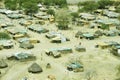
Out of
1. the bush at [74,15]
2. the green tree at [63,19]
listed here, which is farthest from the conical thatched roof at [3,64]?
the bush at [74,15]

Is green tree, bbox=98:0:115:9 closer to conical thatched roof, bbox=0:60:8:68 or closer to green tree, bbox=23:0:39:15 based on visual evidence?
green tree, bbox=23:0:39:15

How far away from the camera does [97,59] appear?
3428 cm

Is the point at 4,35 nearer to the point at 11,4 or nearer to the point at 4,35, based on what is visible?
the point at 4,35

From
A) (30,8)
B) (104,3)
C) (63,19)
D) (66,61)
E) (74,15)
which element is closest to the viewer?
(66,61)

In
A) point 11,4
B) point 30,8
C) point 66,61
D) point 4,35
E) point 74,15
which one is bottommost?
point 66,61

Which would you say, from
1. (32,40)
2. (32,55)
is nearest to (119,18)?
(32,40)

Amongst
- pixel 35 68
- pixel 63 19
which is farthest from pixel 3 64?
pixel 63 19

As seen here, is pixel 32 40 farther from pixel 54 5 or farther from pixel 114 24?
pixel 54 5

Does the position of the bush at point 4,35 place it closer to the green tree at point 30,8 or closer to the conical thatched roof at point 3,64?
the conical thatched roof at point 3,64

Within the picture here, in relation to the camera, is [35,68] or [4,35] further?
[4,35]

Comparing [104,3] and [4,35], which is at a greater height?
[104,3]

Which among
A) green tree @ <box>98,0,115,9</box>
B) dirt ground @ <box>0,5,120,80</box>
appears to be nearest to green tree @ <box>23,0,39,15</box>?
green tree @ <box>98,0,115,9</box>

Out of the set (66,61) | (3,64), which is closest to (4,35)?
(3,64)

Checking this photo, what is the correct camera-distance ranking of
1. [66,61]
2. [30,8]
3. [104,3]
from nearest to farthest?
1. [66,61]
2. [30,8]
3. [104,3]
